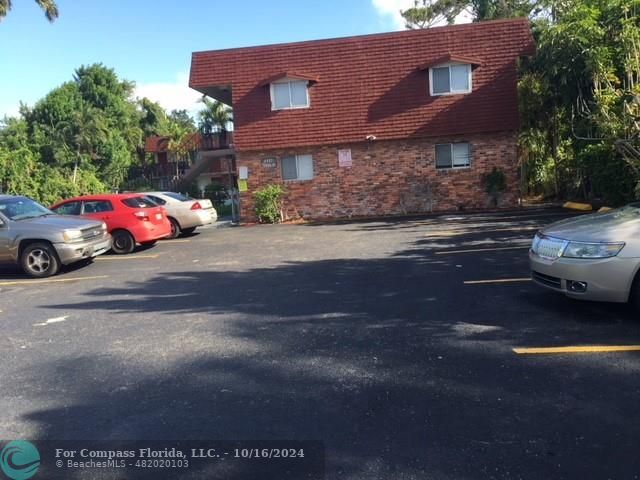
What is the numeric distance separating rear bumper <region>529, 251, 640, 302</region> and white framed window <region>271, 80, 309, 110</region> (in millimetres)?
16272

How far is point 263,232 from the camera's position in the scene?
16938mm

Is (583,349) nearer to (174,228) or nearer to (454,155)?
(174,228)

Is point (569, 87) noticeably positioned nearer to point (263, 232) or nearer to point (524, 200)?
point (524, 200)

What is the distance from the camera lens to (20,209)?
11.0 metres

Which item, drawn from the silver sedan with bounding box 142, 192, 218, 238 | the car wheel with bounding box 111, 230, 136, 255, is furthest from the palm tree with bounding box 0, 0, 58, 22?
the car wheel with bounding box 111, 230, 136, 255

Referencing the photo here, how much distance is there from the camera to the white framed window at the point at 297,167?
826 inches

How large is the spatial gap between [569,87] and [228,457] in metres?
17.9

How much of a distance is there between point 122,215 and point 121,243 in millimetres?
710

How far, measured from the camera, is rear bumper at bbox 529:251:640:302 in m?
5.46

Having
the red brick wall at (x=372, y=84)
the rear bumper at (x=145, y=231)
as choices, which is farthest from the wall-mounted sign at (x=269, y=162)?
the rear bumper at (x=145, y=231)

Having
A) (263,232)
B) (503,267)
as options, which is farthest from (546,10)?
(503,267)

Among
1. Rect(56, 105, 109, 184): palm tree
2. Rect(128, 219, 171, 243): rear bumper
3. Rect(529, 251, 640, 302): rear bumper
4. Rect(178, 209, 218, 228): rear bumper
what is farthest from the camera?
Rect(56, 105, 109, 184): palm tree

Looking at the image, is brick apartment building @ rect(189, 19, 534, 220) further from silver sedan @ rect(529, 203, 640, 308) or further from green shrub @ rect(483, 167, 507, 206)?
silver sedan @ rect(529, 203, 640, 308)

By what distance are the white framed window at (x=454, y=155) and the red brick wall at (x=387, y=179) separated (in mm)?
185
